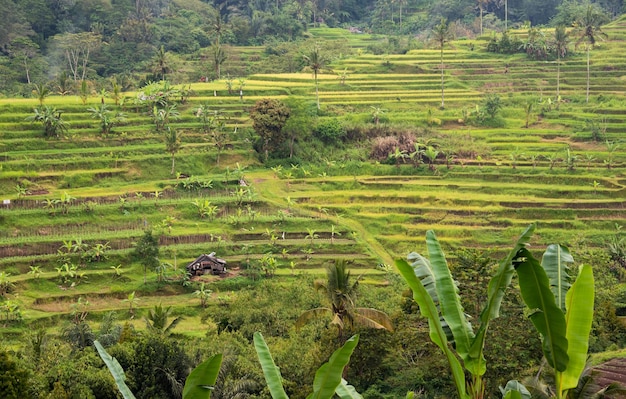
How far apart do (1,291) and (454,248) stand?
14.9 meters

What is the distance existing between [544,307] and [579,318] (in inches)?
16.1


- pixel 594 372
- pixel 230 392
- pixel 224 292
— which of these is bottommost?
pixel 224 292

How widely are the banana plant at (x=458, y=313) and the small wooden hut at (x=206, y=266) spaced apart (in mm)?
19322

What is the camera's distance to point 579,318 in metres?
6.84

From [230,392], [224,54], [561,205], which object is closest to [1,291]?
[230,392]

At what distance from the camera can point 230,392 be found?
14562 millimetres

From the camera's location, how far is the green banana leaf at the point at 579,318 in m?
6.77

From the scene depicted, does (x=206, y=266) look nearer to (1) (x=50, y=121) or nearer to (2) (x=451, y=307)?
(1) (x=50, y=121)

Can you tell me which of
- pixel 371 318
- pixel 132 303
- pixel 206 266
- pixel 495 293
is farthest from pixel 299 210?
pixel 495 293

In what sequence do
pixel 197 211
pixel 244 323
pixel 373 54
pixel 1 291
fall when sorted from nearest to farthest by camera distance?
pixel 244 323 → pixel 1 291 → pixel 197 211 → pixel 373 54

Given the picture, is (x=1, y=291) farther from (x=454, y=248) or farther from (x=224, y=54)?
(x=224, y=54)

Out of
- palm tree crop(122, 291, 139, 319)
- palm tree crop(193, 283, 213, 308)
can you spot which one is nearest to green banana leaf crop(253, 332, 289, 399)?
palm tree crop(122, 291, 139, 319)

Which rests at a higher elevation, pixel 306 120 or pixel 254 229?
pixel 306 120

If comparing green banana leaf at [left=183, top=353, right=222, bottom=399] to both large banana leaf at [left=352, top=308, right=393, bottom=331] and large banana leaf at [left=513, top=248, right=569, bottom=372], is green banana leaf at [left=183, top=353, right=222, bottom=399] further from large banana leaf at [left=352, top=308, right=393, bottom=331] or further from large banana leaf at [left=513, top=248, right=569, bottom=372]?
large banana leaf at [left=352, top=308, right=393, bottom=331]
